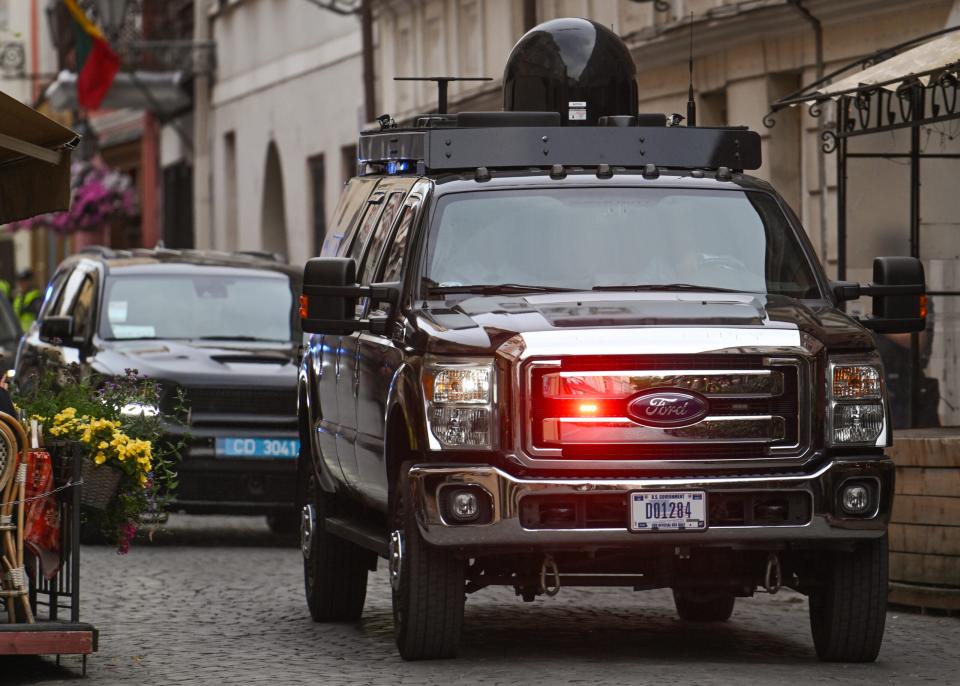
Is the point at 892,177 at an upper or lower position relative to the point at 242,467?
upper

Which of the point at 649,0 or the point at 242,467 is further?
the point at 649,0

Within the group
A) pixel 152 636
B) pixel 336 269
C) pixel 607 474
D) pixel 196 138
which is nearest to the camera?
pixel 607 474

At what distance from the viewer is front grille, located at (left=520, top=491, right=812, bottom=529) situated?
9492 mm

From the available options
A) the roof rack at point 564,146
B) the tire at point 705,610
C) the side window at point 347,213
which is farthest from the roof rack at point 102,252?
the tire at point 705,610

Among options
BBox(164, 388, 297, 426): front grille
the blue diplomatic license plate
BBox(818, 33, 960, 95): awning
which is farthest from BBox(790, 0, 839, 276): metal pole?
the blue diplomatic license plate

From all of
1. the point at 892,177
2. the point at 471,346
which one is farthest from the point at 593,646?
the point at 892,177

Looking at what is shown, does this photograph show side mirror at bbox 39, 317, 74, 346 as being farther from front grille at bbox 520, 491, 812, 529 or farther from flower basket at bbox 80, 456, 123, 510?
front grille at bbox 520, 491, 812, 529

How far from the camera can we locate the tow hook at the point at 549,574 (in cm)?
970

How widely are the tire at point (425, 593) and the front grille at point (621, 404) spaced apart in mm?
568

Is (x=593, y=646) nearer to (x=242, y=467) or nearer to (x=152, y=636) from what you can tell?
(x=152, y=636)

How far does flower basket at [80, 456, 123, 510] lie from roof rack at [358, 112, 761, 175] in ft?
6.50

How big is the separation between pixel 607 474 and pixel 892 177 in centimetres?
843

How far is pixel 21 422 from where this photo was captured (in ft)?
33.0

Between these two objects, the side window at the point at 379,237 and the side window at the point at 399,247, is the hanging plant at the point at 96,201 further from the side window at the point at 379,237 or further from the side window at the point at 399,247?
the side window at the point at 399,247
